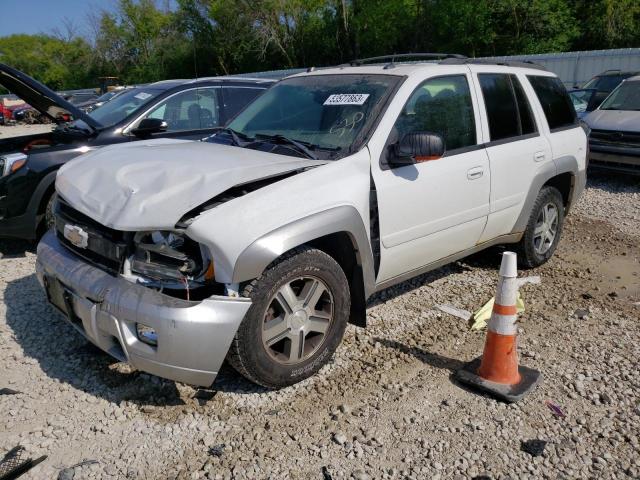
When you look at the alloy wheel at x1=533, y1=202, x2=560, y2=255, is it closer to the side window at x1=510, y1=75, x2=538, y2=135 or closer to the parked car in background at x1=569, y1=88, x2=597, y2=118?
the side window at x1=510, y1=75, x2=538, y2=135

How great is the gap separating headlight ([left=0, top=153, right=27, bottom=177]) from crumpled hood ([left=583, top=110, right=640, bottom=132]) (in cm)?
861

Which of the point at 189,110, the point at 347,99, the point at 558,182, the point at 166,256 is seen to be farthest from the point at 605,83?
the point at 166,256

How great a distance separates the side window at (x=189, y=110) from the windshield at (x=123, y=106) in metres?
0.20

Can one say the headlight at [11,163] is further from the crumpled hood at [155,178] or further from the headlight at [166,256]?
the headlight at [166,256]

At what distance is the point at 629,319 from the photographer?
431 cm

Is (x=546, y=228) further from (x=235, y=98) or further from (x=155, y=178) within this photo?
(x=235, y=98)

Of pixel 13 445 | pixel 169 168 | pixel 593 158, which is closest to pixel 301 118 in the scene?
pixel 169 168

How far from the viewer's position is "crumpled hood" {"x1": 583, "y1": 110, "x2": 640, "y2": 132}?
8.82m

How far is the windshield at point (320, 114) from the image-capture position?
11.8 feet

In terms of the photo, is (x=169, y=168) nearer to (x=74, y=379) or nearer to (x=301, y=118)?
(x=301, y=118)

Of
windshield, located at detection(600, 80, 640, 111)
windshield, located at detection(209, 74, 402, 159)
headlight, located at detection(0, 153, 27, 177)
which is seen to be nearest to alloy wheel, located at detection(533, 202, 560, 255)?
windshield, located at detection(209, 74, 402, 159)

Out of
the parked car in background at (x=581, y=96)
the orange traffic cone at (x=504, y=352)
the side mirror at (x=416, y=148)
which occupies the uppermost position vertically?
the side mirror at (x=416, y=148)

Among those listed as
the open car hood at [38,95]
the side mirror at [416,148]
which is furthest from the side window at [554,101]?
the open car hood at [38,95]

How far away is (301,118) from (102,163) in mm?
1379
